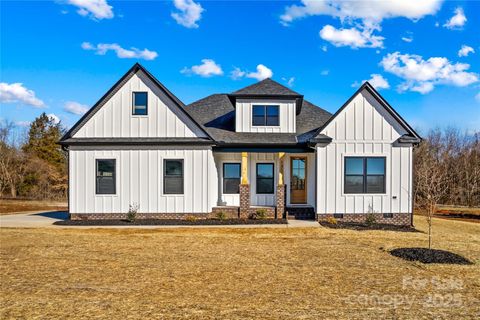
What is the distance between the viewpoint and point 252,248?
1044cm

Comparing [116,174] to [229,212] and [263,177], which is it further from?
[263,177]

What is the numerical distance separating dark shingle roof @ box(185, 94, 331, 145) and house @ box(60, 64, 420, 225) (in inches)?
6.0

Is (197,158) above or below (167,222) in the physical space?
above

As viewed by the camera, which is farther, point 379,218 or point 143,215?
point 143,215

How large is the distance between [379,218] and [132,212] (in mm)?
10509

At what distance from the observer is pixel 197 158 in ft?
51.3

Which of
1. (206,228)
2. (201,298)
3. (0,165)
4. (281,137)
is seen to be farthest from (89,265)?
(0,165)

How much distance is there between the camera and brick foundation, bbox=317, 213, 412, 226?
15227 millimetres

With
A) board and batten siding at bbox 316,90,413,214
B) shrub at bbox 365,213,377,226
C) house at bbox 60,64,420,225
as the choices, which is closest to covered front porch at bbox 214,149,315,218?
house at bbox 60,64,420,225

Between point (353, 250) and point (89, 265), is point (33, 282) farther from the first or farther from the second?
point (353, 250)

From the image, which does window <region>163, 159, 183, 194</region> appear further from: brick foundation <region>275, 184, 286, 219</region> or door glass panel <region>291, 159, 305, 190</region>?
door glass panel <region>291, 159, 305, 190</region>

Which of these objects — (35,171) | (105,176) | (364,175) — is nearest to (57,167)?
(35,171)

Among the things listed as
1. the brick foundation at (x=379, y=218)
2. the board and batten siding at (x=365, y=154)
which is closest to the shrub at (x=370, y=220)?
the brick foundation at (x=379, y=218)

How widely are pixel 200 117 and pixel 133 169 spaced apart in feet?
17.0
